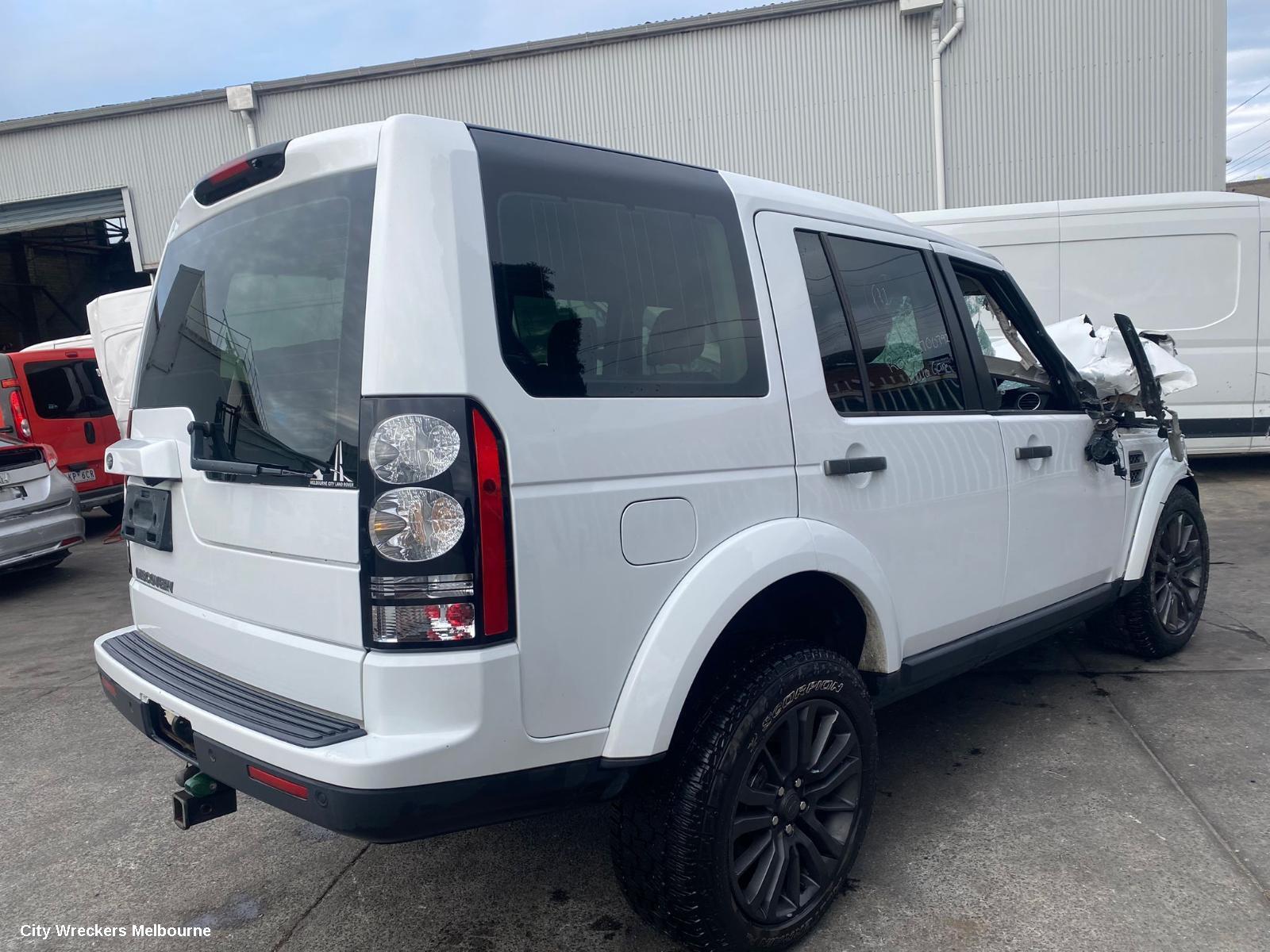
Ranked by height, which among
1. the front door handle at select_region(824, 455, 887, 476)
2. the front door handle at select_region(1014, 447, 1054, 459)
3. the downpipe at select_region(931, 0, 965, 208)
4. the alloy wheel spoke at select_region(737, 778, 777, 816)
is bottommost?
the alloy wheel spoke at select_region(737, 778, 777, 816)

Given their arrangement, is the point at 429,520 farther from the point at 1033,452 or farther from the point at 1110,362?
the point at 1110,362

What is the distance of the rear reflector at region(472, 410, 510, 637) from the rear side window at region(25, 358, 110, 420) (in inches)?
391

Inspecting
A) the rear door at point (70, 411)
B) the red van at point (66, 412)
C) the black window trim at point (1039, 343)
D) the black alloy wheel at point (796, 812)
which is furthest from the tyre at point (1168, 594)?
the rear door at point (70, 411)

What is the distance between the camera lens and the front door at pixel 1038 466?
3166mm

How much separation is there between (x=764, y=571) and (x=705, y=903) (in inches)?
30.0

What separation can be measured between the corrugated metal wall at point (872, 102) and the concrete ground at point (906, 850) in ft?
31.6

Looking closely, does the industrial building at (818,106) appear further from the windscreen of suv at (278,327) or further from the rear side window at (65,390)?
the windscreen of suv at (278,327)

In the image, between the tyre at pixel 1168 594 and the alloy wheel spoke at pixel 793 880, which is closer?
the alloy wheel spoke at pixel 793 880

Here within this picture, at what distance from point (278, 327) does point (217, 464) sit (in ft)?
1.15

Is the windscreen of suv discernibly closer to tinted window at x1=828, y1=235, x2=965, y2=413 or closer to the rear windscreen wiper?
the rear windscreen wiper

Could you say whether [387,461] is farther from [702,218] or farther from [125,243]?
[125,243]

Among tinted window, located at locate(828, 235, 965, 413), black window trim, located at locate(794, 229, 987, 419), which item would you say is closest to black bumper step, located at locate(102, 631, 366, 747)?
tinted window, located at locate(828, 235, 965, 413)

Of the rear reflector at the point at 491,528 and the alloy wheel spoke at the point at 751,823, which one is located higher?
the rear reflector at the point at 491,528

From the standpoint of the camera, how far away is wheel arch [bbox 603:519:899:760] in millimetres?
1982
